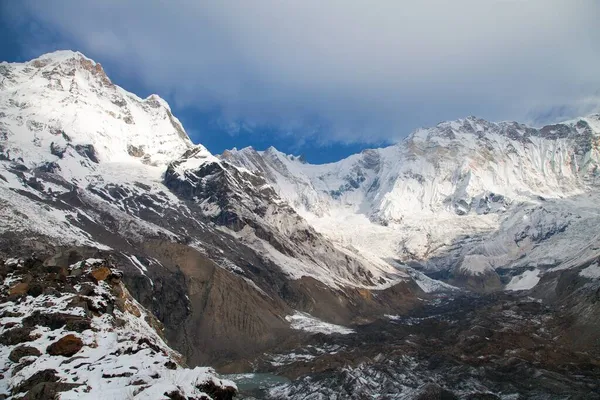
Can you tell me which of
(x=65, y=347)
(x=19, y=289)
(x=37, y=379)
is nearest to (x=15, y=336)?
(x=65, y=347)

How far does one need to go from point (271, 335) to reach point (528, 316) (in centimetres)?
9990

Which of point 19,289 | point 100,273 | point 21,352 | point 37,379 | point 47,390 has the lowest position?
point 47,390

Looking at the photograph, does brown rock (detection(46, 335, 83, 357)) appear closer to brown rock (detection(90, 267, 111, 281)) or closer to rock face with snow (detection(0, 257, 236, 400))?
rock face with snow (detection(0, 257, 236, 400))

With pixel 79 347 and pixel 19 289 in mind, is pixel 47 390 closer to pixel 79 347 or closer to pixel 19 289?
pixel 79 347

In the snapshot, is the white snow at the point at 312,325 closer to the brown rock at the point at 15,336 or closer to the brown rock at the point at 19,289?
the brown rock at the point at 19,289

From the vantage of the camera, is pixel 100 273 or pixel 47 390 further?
pixel 100 273

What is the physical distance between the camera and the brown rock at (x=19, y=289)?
124ft

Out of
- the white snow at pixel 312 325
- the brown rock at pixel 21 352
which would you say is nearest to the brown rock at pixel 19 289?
the brown rock at pixel 21 352

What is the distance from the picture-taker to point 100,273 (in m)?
45.2

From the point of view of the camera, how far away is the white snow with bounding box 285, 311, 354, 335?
17862 centimetres

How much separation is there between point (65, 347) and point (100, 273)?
15964 millimetres

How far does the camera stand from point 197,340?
481 feet

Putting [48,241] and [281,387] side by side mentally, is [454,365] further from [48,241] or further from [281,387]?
[48,241]

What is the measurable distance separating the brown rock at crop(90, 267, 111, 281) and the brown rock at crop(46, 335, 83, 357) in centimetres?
1406
